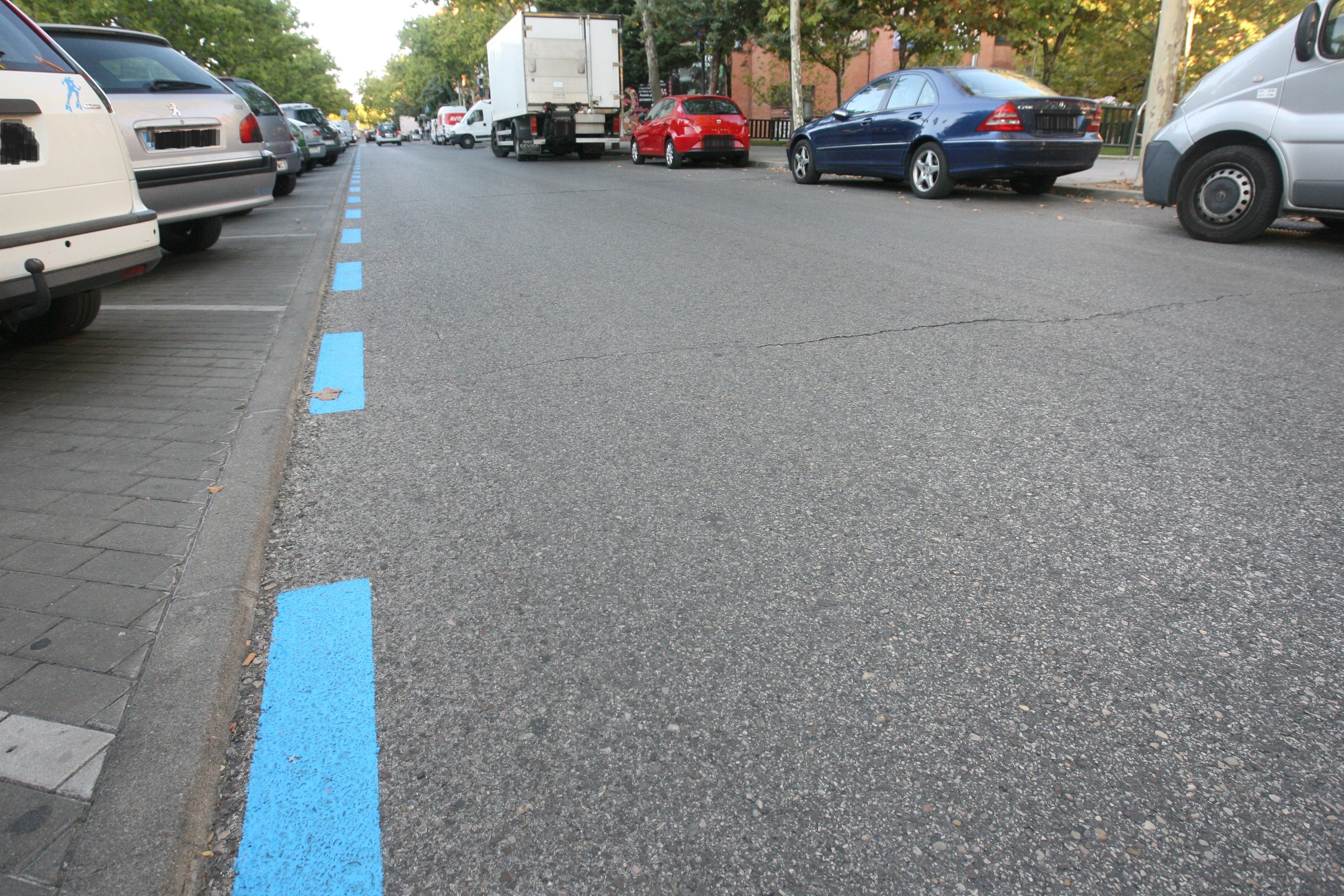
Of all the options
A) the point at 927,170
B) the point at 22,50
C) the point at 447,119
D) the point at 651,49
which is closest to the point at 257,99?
the point at 22,50

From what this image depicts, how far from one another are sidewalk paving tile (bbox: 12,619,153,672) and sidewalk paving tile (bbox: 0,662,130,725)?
3cm

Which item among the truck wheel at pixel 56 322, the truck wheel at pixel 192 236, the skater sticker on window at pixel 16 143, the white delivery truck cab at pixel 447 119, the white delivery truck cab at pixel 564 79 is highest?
the white delivery truck cab at pixel 447 119

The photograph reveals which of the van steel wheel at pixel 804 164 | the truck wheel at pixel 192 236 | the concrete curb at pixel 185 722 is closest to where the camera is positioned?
the concrete curb at pixel 185 722

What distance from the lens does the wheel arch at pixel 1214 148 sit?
6988 mm

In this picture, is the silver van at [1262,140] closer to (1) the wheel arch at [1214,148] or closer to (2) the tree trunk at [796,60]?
(1) the wheel arch at [1214,148]

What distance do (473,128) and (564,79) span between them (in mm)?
22511

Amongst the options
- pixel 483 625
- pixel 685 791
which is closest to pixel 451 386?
pixel 483 625

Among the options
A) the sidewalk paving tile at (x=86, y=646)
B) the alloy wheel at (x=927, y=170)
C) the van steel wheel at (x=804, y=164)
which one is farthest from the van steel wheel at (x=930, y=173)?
the sidewalk paving tile at (x=86, y=646)

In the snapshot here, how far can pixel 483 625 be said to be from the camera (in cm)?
221

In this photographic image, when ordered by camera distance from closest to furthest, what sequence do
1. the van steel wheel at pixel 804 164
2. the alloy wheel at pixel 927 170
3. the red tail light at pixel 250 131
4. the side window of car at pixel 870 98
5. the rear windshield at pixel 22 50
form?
the rear windshield at pixel 22 50 < the red tail light at pixel 250 131 < the alloy wheel at pixel 927 170 < the side window of car at pixel 870 98 < the van steel wheel at pixel 804 164

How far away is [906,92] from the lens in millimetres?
11734

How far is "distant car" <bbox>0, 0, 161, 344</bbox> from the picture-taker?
3.80 meters

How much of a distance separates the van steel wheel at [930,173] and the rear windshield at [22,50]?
9.67 m

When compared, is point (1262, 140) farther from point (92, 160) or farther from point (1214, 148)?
point (92, 160)
